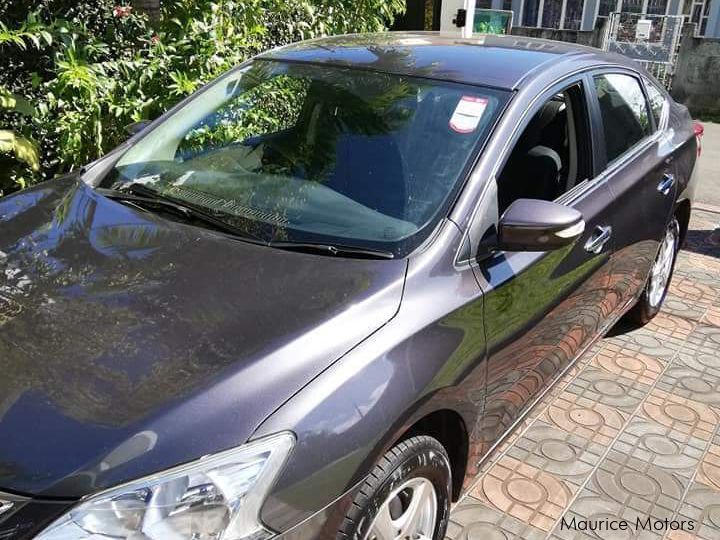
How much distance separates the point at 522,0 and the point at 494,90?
20186mm

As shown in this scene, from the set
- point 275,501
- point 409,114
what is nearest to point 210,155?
point 409,114

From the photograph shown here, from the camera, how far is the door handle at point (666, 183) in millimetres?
3703

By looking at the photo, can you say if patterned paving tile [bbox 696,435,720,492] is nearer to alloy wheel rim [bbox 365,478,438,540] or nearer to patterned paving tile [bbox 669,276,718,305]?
alloy wheel rim [bbox 365,478,438,540]

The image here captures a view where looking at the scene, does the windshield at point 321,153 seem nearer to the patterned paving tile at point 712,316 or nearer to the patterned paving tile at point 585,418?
the patterned paving tile at point 585,418

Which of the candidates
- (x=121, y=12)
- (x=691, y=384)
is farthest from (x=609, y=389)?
(x=121, y=12)

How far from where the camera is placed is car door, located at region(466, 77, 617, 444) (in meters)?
2.38

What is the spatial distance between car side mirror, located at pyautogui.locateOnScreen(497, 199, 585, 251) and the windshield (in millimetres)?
224

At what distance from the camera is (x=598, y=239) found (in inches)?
118

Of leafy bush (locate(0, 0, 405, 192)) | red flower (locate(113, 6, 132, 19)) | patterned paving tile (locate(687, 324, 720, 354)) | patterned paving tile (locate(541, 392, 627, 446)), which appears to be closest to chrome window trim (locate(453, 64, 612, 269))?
patterned paving tile (locate(541, 392, 627, 446))

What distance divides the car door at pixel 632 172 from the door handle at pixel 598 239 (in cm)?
11

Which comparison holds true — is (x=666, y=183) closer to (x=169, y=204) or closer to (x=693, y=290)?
(x=693, y=290)

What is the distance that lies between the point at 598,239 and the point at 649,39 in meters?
14.2

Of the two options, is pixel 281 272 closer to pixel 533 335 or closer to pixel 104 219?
pixel 104 219

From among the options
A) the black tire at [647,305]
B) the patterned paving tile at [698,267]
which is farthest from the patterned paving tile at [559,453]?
the patterned paving tile at [698,267]
